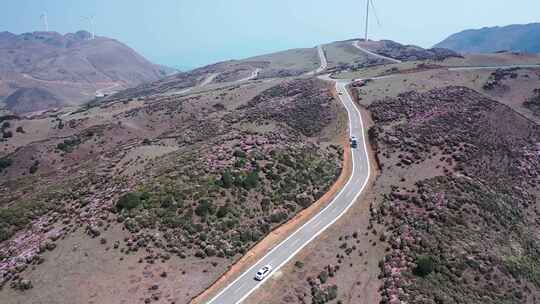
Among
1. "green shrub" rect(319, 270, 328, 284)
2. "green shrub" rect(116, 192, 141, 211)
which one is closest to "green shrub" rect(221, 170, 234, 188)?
"green shrub" rect(116, 192, 141, 211)

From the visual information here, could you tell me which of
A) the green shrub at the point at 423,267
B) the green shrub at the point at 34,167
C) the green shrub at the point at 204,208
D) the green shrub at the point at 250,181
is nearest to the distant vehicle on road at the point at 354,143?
the green shrub at the point at 250,181

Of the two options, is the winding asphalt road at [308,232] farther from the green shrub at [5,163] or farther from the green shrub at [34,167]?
the green shrub at [5,163]

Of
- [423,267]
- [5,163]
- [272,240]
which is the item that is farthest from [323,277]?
[5,163]

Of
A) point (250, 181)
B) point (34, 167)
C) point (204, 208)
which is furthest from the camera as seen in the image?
point (34, 167)

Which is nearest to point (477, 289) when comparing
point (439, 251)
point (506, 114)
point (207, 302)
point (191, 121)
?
point (439, 251)

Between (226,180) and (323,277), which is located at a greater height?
(226,180)

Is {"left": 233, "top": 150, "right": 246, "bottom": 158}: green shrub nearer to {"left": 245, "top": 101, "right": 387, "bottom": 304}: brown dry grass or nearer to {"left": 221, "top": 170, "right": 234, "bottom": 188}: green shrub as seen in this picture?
{"left": 221, "top": 170, "right": 234, "bottom": 188}: green shrub

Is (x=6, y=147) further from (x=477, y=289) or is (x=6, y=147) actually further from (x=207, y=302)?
(x=477, y=289)

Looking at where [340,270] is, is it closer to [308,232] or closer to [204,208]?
[308,232]
